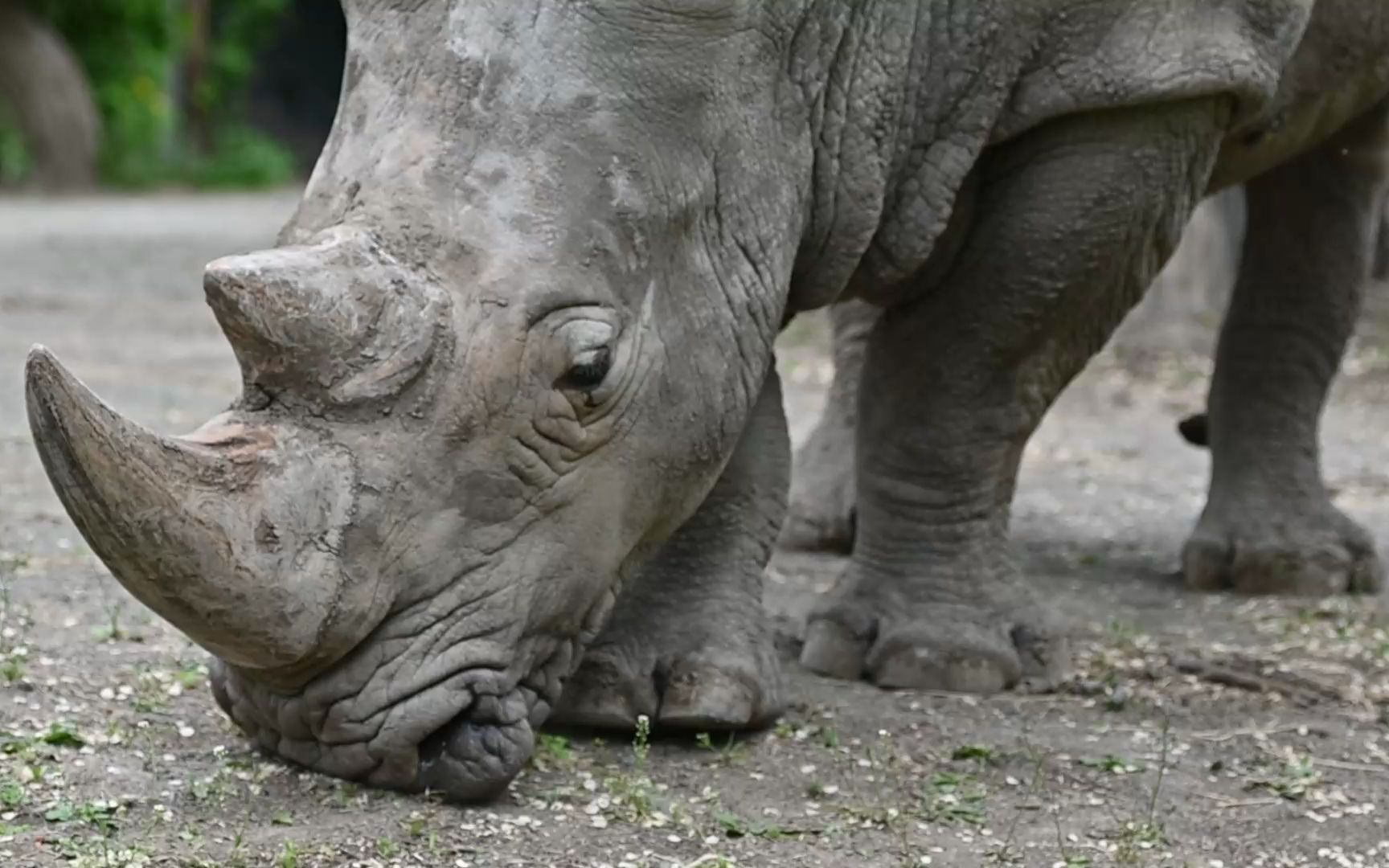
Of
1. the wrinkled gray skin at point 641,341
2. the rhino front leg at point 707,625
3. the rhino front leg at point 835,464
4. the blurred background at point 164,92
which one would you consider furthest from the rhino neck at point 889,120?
the blurred background at point 164,92

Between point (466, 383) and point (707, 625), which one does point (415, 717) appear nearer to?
point (466, 383)

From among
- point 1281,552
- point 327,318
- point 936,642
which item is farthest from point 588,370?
point 1281,552

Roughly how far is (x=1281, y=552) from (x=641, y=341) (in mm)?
2595

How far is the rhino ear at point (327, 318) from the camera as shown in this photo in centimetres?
326

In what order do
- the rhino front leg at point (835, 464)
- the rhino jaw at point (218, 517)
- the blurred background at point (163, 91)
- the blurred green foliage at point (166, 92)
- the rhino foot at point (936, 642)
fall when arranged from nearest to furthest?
the rhino jaw at point (218, 517) < the rhino foot at point (936, 642) < the rhino front leg at point (835, 464) < the blurred background at point (163, 91) < the blurred green foliage at point (166, 92)

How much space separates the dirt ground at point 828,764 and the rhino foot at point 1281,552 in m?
0.10

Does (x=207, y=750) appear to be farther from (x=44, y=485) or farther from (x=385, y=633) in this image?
(x=44, y=485)

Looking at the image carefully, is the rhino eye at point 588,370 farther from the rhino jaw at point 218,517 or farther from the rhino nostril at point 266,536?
the rhino nostril at point 266,536

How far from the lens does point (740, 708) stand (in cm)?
410

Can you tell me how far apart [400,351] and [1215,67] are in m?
1.66

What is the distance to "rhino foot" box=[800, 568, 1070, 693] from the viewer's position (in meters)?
4.64

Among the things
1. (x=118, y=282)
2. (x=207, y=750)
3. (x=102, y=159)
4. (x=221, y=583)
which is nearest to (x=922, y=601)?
(x=207, y=750)

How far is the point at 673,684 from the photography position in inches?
161

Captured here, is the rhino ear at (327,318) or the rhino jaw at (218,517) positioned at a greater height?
the rhino ear at (327,318)
